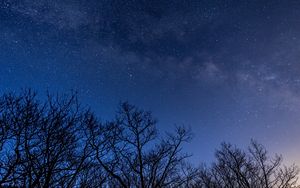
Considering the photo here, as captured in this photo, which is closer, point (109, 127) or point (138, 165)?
point (109, 127)

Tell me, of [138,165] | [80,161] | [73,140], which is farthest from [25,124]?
[138,165]

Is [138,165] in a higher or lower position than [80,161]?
higher

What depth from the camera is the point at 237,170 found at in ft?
73.0

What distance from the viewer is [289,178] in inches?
814

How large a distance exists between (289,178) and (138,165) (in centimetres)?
1280

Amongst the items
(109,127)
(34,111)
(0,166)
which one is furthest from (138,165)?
(0,166)

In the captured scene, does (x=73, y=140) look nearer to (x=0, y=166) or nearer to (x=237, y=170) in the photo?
(x=0, y=166)

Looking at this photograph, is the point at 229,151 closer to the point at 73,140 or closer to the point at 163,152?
the point at 163,152

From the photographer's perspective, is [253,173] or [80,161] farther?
[253,173]

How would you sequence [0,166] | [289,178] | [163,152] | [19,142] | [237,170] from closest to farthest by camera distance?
[0,166] → [19,142] → [163,152] → [289,178] → [237,170]

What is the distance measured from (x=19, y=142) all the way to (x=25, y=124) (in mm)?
617

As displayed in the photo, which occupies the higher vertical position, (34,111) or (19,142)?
(34,111)

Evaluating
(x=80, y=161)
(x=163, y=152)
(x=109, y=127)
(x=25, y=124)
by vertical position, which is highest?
(x=163, y=152)

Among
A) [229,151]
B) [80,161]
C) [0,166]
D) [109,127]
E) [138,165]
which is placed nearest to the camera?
[0,166]
